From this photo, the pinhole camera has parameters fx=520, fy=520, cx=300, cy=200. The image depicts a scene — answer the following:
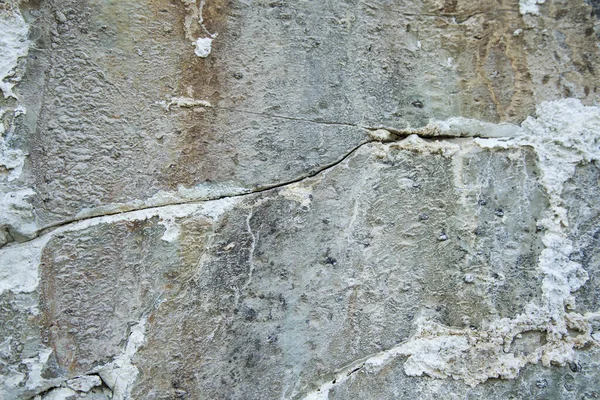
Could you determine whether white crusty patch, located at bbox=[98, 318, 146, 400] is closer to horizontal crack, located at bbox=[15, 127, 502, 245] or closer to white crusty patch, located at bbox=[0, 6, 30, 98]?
horizontal crack, located at bbox=[15, 127, 502, 245]

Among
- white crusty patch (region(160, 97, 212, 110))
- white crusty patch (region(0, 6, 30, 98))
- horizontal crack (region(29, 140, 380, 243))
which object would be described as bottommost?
horizontal crack (region(29, 140, 380, 243))

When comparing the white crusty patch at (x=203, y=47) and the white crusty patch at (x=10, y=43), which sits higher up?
the white crusty patch at (x=10, y=43)

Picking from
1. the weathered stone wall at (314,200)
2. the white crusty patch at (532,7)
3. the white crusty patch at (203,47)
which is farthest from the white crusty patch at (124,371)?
the white crusty patch at (532,7)

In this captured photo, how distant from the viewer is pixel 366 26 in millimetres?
1004

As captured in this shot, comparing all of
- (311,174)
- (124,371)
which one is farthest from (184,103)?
(124,371)

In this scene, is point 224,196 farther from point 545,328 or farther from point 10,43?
point 545,328

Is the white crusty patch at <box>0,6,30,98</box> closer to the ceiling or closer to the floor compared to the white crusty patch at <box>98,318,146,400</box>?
closer to the ceiling

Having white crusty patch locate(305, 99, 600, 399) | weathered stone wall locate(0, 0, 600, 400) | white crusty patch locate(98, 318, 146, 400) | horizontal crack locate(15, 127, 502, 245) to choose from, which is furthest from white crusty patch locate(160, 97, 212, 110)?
white crusty patch locate(305, 99, 600, 399)

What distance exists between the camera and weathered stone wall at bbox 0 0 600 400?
2.91ft

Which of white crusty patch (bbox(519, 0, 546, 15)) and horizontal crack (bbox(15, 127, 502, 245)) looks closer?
horizontal crack (bbox(15, 127, 502, 245))

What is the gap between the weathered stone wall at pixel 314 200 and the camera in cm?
89

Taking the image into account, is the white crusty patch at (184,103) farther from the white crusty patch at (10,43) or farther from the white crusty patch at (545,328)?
the white crusty patch at (545,328)

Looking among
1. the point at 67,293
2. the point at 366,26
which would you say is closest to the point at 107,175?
the point at 67,293

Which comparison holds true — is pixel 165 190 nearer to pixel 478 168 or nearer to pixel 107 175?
pixel 107 175
